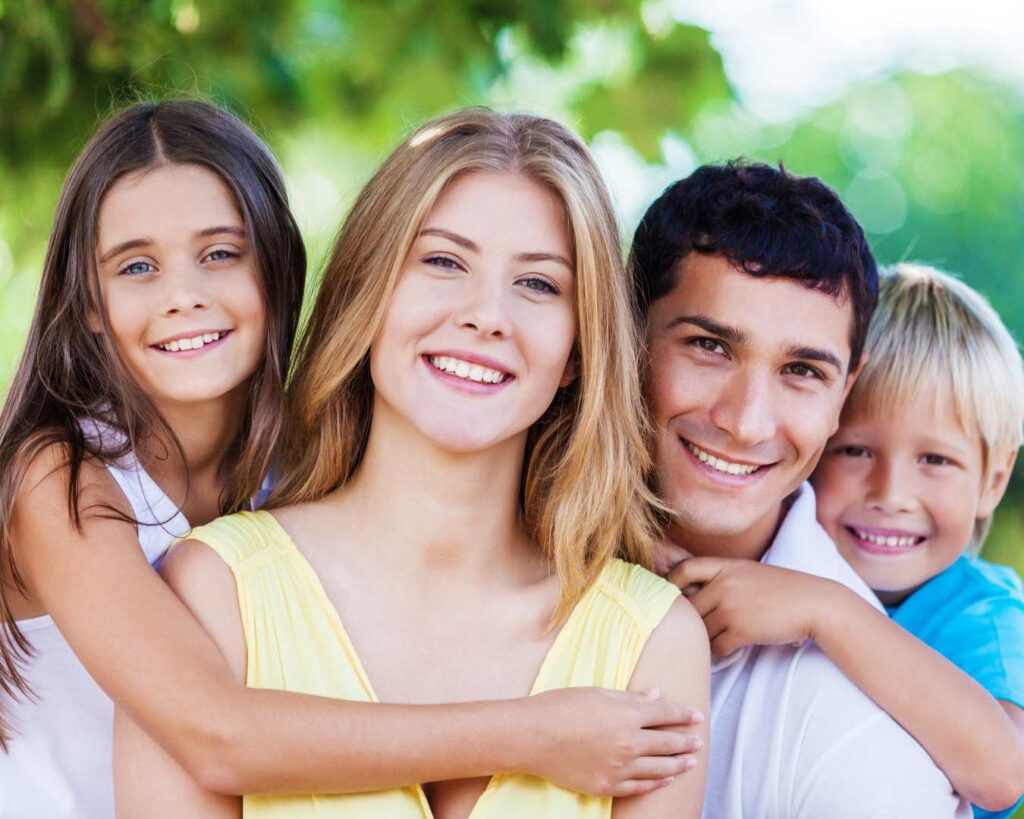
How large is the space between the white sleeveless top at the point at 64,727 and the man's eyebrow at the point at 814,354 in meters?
1.47

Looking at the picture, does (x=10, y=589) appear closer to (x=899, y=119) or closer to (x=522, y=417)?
(x=522, y=417)

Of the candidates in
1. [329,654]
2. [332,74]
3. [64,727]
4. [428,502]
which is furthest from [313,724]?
[332,74]

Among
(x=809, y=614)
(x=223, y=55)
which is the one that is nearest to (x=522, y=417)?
(x=809, y=614)

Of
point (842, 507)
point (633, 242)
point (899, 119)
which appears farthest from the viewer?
point (899, 119)

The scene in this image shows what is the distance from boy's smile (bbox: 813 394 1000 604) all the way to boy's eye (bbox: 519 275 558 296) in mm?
1460

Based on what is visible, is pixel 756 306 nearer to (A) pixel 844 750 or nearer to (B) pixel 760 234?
(B) pixel 760 234

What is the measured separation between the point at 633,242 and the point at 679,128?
1703 millimetres

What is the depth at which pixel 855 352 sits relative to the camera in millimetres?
3412

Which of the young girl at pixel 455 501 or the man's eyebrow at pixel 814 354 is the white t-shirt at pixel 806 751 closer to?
the young girl at pixel 455 501

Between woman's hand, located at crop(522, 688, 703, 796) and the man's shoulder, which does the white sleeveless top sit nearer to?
woman's hand, located at crop(522, 688, 703, 796)

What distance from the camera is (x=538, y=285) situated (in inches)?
108

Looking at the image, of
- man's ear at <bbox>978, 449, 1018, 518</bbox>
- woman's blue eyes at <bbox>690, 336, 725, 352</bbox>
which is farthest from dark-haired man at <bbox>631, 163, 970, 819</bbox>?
man's ear at <bbox>978, 449, 1018, 518</bbox>

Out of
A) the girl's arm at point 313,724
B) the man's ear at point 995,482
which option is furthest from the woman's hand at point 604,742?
the man's ear at point 995,482

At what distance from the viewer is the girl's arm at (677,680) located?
262 centimetres
